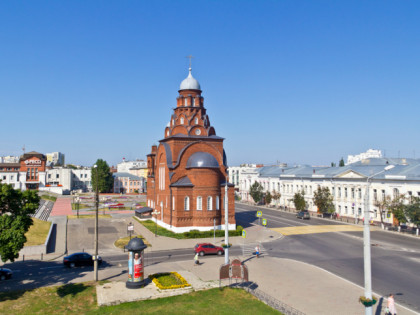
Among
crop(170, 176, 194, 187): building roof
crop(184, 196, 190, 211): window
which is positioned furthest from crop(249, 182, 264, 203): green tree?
crop(184, 196, 190, 211): window

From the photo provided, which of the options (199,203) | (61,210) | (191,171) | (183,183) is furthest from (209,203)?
(61,210)

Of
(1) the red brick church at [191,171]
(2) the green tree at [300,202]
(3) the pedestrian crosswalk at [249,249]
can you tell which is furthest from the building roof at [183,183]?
(2) the green tree at [300,202]

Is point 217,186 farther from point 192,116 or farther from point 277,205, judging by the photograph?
point 277,205

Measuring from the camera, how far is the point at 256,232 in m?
47.4

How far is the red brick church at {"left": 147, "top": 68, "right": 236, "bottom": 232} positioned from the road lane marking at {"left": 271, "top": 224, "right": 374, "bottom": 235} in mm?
7330

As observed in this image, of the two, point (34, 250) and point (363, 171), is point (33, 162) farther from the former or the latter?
point (363, 171)

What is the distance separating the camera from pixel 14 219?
2247 cm

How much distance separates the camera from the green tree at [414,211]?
4488cm

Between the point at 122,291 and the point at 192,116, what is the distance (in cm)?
3294

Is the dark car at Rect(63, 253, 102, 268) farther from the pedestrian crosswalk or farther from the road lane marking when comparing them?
the road lane marking

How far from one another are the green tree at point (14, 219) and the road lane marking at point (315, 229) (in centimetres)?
3224

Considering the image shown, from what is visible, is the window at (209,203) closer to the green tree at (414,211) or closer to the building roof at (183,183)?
the building roof at (183,183)

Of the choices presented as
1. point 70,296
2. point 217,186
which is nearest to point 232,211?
point 217,186

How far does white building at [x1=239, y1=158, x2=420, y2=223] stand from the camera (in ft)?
173
